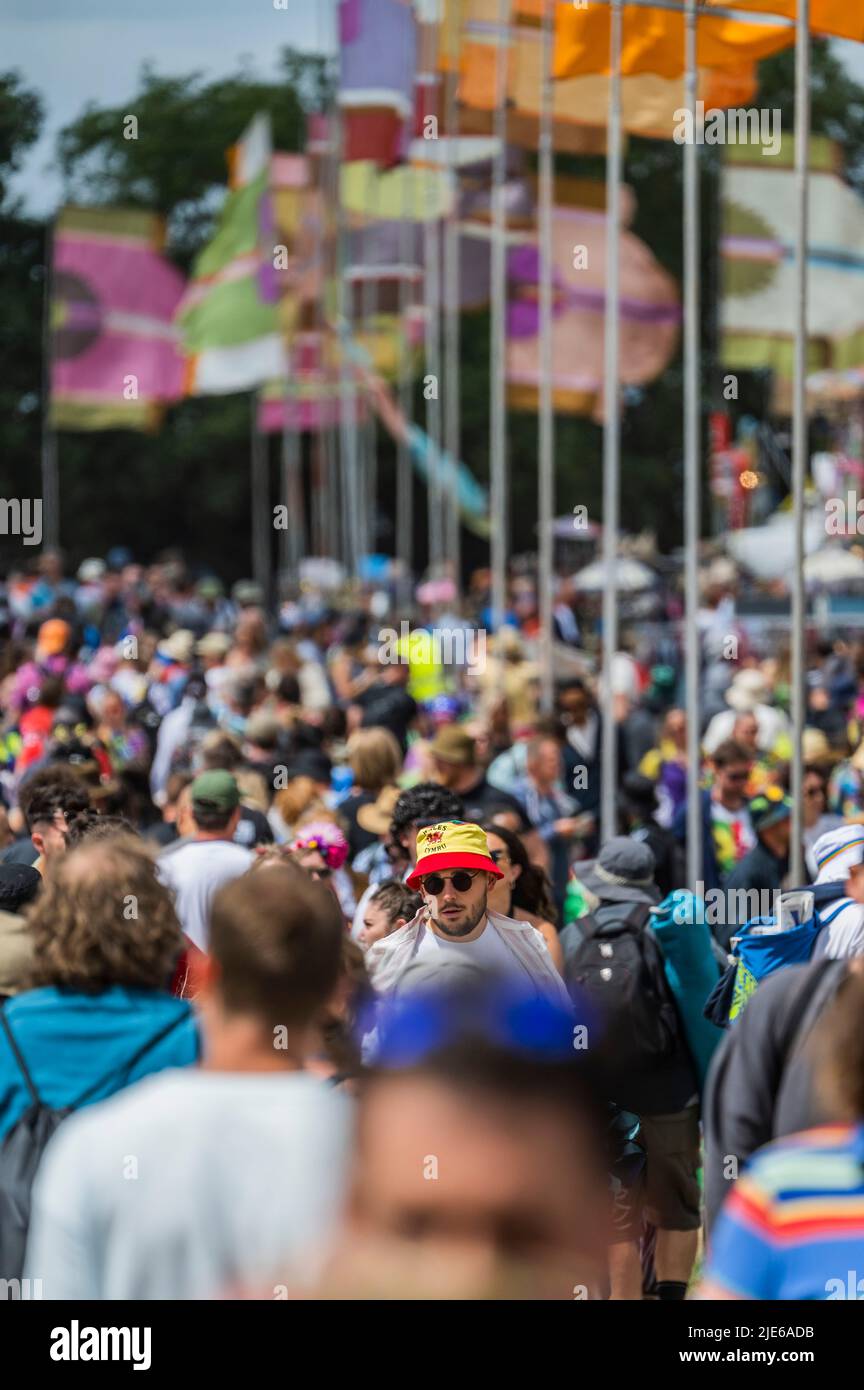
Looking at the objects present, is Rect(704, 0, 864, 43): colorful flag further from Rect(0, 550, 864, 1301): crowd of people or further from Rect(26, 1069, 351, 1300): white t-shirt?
Rect(26, 1069, 351, 1300): white t-shirt

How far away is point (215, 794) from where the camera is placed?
24.5 ft

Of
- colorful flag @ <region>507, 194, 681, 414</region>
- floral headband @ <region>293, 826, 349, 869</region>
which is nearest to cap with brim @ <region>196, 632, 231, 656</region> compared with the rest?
colorful flag @ <region>507, 194, 681, 414</region>

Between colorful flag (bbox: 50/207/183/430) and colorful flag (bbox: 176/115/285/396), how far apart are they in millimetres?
948

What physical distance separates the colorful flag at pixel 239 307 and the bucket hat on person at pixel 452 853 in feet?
77.6

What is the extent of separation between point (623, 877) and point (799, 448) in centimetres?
347

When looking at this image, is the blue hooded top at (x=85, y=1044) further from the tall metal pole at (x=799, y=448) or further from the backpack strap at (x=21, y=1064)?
the tall metal pole at (x=799, y=448)

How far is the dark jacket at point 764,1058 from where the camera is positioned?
160 inches

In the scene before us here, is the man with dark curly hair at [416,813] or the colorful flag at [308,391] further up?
the colorful flag at [308,391]

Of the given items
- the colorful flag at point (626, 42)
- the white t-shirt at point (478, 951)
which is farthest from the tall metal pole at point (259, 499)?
the white t-shirt at point (478, 951)

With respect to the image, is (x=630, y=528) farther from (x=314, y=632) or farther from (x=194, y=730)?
(x=194, y=730)

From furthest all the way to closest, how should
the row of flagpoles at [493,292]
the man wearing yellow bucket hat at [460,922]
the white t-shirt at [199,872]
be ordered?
the row of flagpoles at [493,292]
the white t-shirt at [199,872]
the man wearing yellow bucket hat at [460,922]

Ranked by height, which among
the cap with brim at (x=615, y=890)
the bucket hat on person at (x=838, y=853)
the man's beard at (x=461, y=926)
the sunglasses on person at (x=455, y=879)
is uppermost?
the bucket hat on person at (x=838, y=853)

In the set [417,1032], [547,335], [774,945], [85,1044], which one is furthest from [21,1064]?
[547,335]

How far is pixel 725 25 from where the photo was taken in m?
13.6
